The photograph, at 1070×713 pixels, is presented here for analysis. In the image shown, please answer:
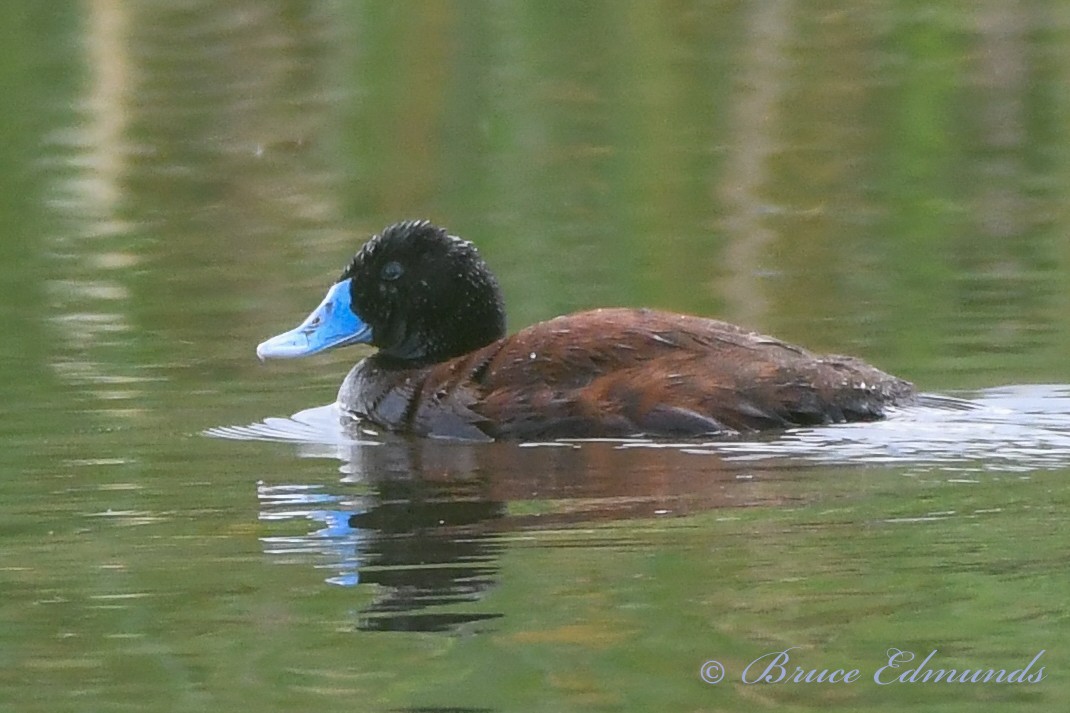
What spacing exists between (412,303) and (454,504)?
187cm

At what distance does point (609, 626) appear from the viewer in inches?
191

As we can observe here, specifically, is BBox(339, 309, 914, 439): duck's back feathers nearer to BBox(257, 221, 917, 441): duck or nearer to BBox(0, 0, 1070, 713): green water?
BBox(257, 221, 917, 441): duck

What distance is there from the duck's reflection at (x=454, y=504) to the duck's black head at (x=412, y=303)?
2.28 ft

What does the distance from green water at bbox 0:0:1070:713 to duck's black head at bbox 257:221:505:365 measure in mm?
268

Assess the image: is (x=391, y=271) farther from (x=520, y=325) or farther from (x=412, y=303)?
(x=520, y=325)

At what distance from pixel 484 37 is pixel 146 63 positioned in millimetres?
2650

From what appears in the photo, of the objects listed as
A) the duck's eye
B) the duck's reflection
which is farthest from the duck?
the duck's reflection

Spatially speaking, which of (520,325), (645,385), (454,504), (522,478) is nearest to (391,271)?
(520,325)

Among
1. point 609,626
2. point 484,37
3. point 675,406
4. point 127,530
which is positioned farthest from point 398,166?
point 609,626

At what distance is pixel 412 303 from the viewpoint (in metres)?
8.04

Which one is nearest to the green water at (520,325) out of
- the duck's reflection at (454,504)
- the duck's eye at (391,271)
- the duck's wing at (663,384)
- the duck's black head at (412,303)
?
the duck's reflection at (454,504)

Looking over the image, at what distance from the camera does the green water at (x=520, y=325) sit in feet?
15.7

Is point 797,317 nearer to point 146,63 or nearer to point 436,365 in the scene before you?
point 436,365

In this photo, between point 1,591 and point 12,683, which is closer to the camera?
point 12,683
